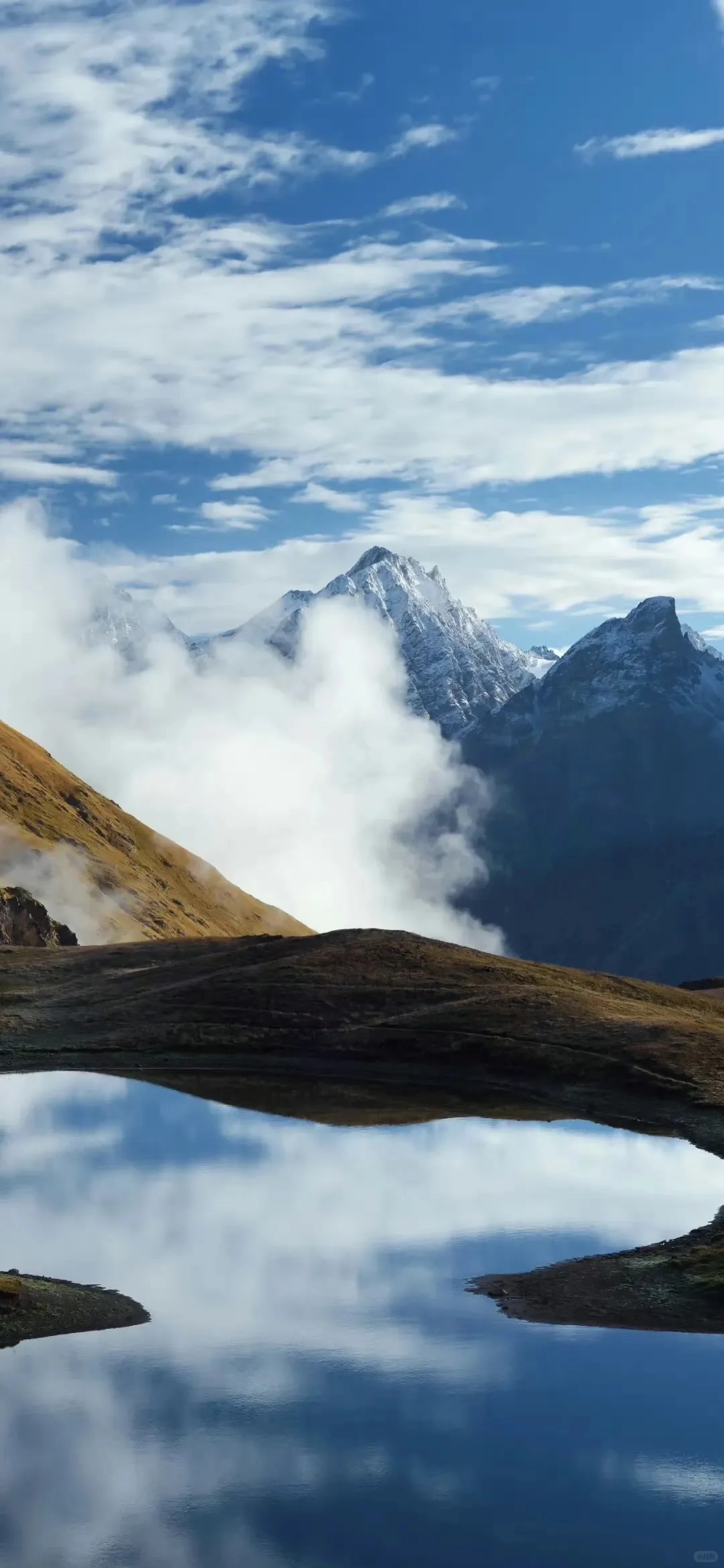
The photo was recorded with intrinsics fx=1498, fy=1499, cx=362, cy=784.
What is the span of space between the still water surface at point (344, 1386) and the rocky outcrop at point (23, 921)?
113 m

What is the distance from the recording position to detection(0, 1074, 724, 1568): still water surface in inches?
1243

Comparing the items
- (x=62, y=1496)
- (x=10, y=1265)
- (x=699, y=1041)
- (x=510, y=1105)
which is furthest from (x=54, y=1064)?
(x=62, y=1496)

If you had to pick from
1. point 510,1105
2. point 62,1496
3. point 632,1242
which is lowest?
point 62,1496

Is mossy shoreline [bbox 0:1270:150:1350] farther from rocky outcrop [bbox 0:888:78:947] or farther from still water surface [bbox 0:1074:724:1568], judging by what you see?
rocky outcrop [bbox 0:888:78:947]

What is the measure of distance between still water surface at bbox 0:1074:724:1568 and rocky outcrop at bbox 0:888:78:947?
113477 millimetres

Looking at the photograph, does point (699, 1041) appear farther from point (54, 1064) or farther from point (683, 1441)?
point (683, 1441)

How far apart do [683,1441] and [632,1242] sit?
61.8 ft

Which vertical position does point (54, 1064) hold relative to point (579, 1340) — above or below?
above

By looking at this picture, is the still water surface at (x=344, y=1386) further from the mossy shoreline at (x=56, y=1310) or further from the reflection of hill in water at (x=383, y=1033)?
the reflection of hill in water at (x=383, y=1033)

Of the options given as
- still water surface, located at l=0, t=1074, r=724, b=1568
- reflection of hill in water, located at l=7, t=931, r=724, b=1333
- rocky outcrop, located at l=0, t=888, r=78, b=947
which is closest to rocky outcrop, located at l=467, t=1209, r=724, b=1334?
still water surface, located at l=0, t=1074, r=724, b=1568

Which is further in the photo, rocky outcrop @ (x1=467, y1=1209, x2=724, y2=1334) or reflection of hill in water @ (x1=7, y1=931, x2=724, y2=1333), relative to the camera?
reflection of hill in water @ (x1=7, y1=931, x2=724, y2=1333)

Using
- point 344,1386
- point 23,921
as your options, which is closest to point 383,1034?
point 344,1386

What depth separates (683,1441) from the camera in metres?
36.7

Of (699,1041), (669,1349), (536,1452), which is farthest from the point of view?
(699,1041)
